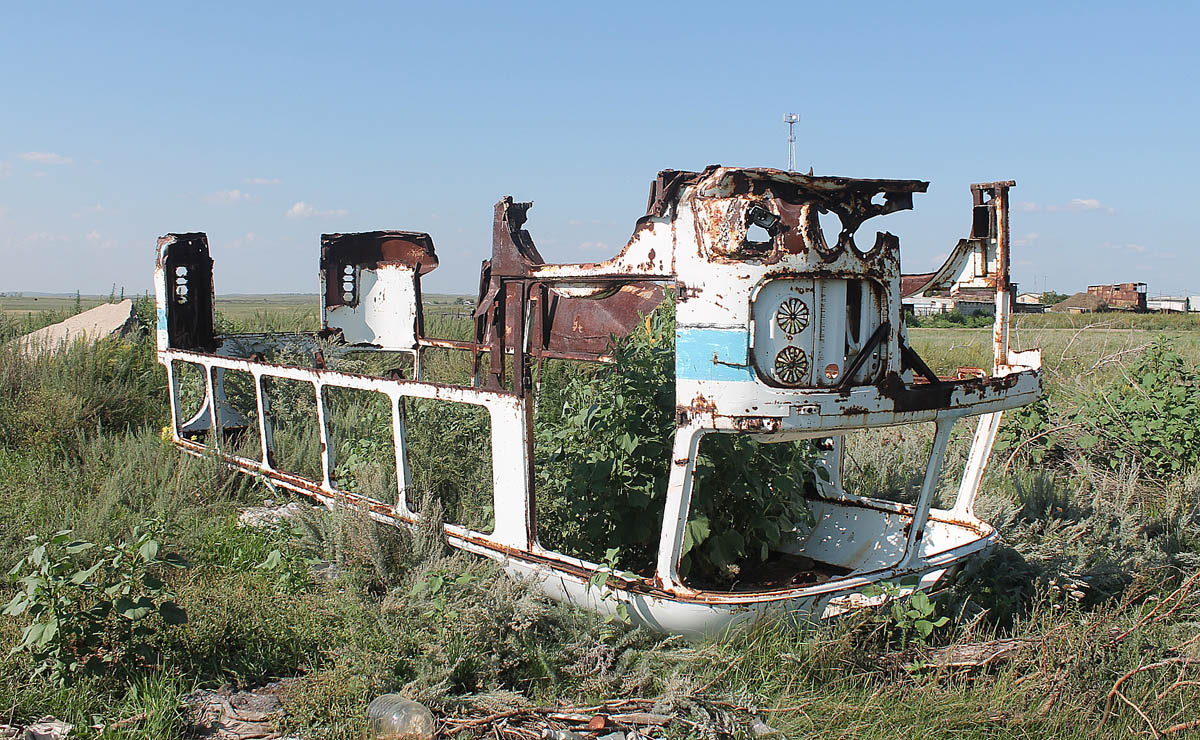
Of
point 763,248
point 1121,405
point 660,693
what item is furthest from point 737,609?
point 1121,405

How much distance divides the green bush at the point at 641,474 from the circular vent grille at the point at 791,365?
942mm

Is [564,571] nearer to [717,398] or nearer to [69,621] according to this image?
[717,398]

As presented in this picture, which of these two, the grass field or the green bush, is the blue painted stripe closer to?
the green bush

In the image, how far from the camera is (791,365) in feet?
11.0

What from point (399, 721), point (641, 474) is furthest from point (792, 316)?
point (399, 721)

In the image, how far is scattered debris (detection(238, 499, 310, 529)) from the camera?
17.4 ft

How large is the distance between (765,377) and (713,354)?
0.67 feet

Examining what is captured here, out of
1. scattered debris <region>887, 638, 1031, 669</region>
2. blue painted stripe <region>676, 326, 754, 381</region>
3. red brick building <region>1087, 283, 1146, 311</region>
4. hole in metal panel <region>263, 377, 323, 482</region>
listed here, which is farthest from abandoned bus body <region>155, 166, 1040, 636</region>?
red brick building <region>1087, 283, 1146, 311</region>

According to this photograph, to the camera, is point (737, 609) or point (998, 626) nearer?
point (737, 609)

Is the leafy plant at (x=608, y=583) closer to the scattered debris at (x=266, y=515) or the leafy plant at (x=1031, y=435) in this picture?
the scattered debris at (x=266, y=515)

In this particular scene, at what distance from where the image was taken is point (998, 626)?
4.62m

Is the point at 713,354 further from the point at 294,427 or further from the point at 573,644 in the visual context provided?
the point at 294,427

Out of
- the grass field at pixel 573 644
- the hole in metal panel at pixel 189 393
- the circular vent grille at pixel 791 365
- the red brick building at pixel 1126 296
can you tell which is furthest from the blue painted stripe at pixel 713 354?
the red brick building at pixel 1126 296

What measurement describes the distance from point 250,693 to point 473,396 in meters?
1.53
